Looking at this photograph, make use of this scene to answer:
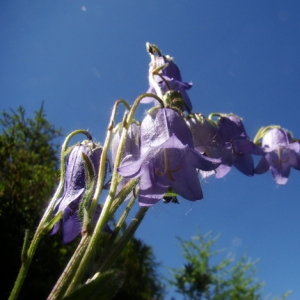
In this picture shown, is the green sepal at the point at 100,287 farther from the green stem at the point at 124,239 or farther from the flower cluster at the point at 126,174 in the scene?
the green stem at the point at 124,239

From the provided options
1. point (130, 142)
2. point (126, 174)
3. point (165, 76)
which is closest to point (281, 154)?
point (165, 76)

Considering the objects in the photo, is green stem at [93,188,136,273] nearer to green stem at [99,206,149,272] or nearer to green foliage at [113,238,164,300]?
green stem at [99,206,149,272]

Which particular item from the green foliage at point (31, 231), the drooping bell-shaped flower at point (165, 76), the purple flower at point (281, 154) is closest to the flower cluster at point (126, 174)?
the drooping bell-shaped flower at point (165, 76)

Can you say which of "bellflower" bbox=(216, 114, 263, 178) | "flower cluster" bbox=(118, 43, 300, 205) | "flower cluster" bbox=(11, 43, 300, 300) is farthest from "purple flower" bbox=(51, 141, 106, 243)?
"bellflower" bbox=(216, 114, 263, 178)

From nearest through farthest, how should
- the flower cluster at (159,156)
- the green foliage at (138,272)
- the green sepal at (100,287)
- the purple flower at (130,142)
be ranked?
the green sepal at (100,287) → the flower cluster at (159,156) → the purple flower at (130,142) → the green foliage at (138,272)

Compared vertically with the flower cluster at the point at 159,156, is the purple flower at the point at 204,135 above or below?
above

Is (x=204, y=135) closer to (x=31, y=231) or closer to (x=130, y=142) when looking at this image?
(x=130, y=142)

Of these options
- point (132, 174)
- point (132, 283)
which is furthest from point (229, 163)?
point (132, 283)
